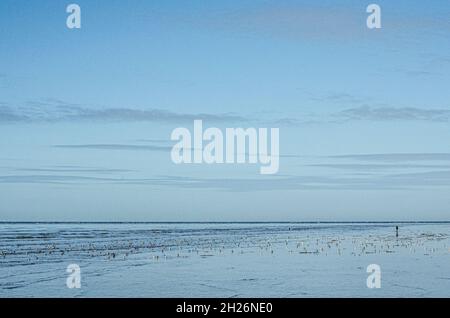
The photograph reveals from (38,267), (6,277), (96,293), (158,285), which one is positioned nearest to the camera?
(96,293)

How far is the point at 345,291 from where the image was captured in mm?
20234

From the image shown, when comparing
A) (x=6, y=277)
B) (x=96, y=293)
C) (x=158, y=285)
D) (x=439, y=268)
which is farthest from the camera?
(x=439, y=268)

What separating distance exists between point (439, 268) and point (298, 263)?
23.7ft

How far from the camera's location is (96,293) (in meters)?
19.8
